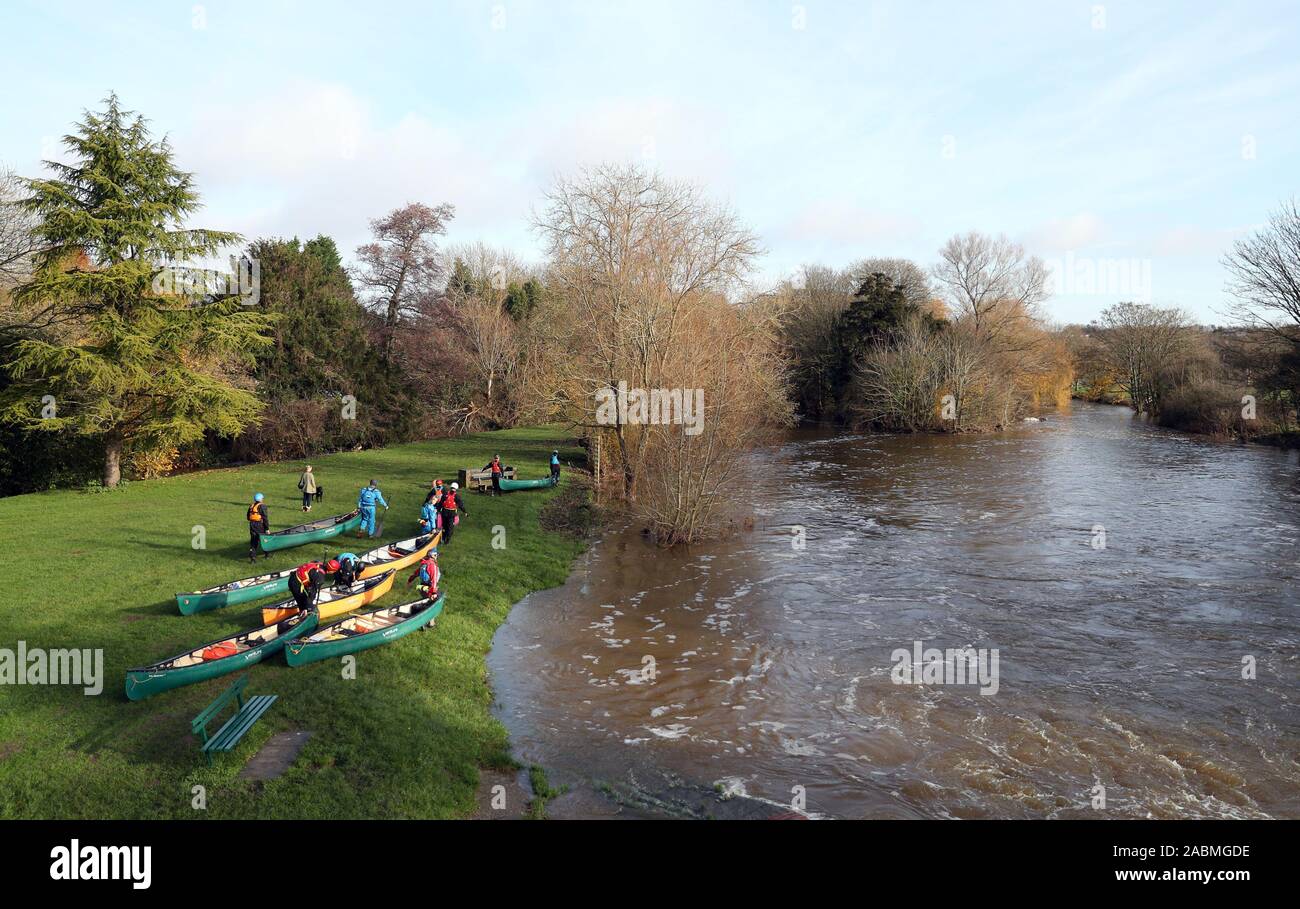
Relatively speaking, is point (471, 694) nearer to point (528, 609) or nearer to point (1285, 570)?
point (528, 609)

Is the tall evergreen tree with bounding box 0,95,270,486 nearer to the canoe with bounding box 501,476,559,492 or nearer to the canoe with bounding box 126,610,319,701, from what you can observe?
the canoe with bounding box 501,476,559,492

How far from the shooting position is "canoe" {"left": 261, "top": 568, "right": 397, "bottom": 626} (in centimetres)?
1412

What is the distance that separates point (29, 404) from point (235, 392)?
600 cm

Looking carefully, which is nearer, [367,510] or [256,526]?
[256,526]

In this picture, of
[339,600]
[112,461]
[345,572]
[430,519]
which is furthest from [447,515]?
[112,461]

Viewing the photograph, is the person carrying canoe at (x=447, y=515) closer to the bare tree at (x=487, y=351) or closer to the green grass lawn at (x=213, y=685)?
the green grass lawn at (x=213, y=685)

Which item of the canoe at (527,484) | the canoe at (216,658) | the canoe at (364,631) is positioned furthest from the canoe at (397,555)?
the canoe at (527,484)

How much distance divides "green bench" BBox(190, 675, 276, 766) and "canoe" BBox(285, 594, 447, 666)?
4.10 feet

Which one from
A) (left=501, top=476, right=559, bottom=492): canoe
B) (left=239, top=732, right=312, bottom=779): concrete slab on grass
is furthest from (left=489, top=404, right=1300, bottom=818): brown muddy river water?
(left=501, top=476, right=559, bottom=492): canoe

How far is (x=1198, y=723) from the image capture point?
12047 mm

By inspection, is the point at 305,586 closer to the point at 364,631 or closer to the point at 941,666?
the point at 364,631

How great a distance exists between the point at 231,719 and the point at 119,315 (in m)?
22.2

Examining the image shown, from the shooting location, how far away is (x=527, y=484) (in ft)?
97.0
